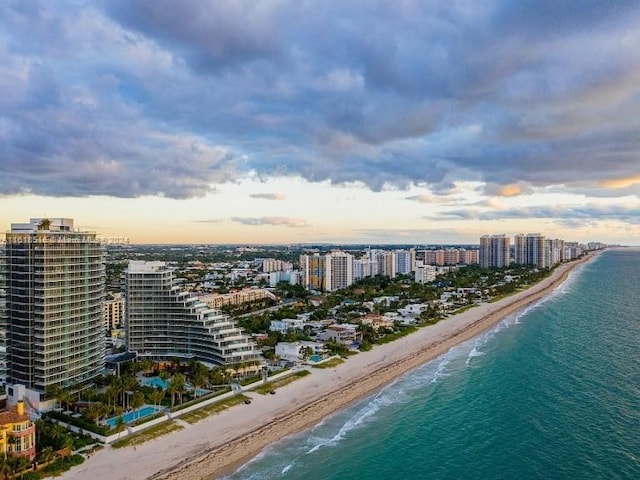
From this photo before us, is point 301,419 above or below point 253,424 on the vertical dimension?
below

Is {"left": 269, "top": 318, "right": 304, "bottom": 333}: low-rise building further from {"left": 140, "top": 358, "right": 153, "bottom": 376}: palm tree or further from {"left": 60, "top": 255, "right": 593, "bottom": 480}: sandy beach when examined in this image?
{"left": 140, "top": 358, "right": 153, "bottom": 376}: palm tree

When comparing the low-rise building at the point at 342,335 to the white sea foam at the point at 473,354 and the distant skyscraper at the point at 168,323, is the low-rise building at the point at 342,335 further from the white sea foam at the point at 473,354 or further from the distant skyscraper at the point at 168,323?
the distant skyscraper at the point at 168,323

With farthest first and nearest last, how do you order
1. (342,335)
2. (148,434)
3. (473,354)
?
(342,335) < (473,354) < (148,434)

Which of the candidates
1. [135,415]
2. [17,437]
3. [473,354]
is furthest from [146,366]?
[473,354]

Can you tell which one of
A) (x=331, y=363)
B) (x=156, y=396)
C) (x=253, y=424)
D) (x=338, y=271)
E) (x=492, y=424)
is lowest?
(x=492, y=424)

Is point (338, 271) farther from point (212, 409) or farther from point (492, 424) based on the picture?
point (492, 424)

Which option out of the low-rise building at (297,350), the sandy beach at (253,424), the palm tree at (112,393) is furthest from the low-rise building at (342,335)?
the palm tree at (112,393)

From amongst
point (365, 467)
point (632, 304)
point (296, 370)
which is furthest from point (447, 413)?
point (632, 304)
